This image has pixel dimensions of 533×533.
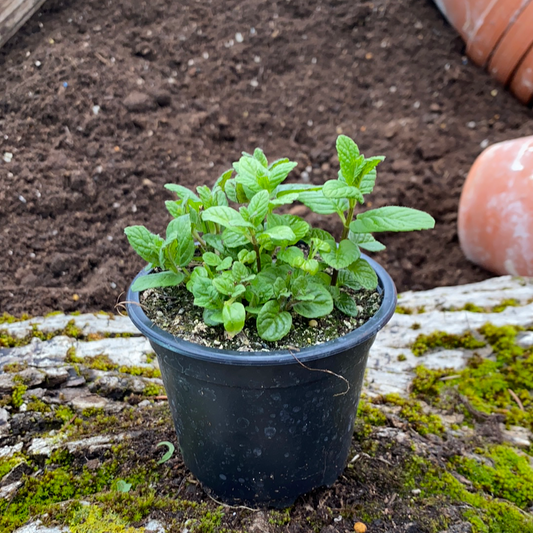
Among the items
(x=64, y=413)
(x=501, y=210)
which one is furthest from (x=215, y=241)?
(x=501, y=210)

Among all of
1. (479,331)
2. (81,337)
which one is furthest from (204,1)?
(479,331)

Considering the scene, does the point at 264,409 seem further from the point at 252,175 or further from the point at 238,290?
the point at 252,175

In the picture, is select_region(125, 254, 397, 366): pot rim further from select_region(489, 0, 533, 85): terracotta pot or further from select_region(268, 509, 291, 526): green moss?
select_region(489, 0, 533, 85): terracotta pot

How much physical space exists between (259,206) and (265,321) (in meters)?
0.27

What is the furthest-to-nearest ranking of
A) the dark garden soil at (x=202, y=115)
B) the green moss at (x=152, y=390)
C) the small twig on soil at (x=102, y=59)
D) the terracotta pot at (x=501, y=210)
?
1. the small twig on soil at (x=102, y=59)
2. the dark garden soil at (x=202, y=115)
3. the terracotta pot at (x=501, y=210)
4. the green moss at (x=152, y=390)

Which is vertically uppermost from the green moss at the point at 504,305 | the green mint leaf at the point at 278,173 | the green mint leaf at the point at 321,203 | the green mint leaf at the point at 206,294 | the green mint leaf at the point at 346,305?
the green mint leaf at the point at 278,173

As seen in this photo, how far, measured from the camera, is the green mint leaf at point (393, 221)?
Result: 42.1 inches

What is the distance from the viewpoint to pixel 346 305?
1.25 metres

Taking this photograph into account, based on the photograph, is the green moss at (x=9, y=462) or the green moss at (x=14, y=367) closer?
the green moss at (x=9, y=462)

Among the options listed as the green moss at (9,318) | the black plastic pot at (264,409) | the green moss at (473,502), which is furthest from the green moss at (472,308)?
the green moss at (9,318)

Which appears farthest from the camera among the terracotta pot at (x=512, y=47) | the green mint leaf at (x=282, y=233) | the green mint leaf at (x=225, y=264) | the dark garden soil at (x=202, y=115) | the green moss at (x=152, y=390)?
the terracotta pot at (x=512, y=47)

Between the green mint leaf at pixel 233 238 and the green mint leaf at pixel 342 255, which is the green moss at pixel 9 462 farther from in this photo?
the green mint leaf at pixel 342 255

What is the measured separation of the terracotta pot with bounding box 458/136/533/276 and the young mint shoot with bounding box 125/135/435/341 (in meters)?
1.61

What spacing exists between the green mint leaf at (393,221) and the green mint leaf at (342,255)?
1.7 inches
